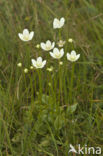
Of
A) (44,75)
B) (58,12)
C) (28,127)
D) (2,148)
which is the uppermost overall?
(58,12)

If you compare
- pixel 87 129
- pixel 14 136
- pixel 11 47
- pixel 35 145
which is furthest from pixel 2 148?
pixel 11 47

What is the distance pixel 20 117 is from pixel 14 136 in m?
0.14

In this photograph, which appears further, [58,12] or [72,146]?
[58,12]

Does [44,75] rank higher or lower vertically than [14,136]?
higher

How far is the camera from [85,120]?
192cm

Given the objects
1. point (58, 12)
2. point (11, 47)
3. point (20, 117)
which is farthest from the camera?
point (58, 12)

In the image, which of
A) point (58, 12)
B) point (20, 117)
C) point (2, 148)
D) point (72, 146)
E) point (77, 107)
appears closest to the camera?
point (72, 146)

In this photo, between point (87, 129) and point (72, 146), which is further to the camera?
point (87, 129)

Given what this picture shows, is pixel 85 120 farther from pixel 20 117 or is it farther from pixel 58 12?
pixel 58 12

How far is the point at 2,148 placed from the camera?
1.82 metres

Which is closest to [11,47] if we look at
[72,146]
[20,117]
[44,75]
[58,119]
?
[44,75]

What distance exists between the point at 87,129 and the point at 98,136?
0.32ft

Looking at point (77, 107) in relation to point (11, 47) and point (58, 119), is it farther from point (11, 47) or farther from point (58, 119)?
point (11, 47)

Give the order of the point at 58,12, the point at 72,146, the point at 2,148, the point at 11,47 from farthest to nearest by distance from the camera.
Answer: the point at 58,12 < the point at 11,47 < the point at 2,148 < the point at 72,146
